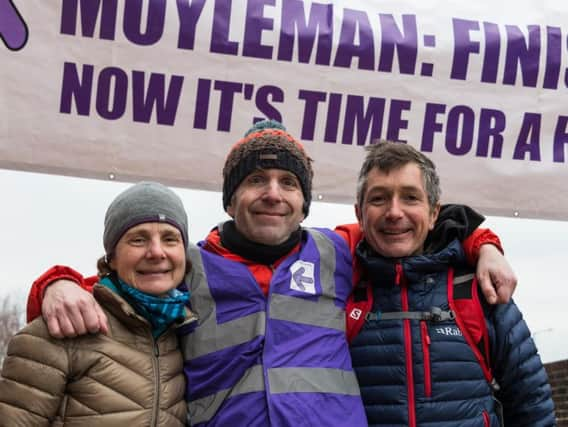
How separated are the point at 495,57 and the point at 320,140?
3.66 feet

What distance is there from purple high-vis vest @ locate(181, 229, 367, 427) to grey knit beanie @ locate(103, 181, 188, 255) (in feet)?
0.77

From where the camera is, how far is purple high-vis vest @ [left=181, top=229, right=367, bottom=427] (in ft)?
8.32

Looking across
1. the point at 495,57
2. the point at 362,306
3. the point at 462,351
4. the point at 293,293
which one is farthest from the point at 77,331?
the point at 495,57

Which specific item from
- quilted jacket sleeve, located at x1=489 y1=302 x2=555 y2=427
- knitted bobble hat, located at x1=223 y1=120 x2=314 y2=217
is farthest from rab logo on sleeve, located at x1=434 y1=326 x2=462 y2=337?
knitted bobble hat, located at x1=223 y1=120 x2=314 y2=217

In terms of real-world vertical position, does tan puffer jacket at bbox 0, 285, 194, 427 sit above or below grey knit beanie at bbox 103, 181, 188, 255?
below

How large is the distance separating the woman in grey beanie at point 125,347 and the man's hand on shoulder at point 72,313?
0.13ft

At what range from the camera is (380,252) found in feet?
9.52

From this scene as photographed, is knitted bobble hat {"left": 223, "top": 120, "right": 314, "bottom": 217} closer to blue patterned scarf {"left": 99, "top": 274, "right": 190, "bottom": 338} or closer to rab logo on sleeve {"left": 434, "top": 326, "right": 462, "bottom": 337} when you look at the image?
blue patterned scarf {"left": 99, "top": 274, "right": 190, "bottom": 338}

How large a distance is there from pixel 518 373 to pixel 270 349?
0.91 m

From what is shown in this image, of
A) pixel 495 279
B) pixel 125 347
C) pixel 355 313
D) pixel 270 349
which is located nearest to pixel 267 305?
pixel 270 349

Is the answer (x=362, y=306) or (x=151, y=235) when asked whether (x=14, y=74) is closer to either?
(x=151, y=235)

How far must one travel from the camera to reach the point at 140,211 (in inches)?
105

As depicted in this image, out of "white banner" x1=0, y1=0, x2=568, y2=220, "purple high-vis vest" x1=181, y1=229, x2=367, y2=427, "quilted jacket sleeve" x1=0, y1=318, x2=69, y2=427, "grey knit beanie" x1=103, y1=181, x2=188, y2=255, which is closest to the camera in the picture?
"quilted jacket sleeve" x1=0, y1=318, x2=69, y2=427

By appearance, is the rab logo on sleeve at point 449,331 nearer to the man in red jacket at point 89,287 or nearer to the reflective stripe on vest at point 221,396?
the man in red jacket at point 89,287
